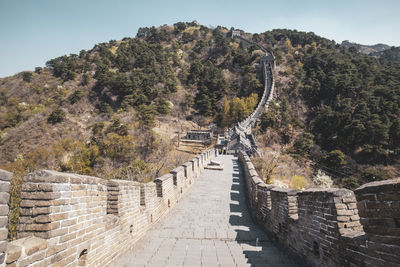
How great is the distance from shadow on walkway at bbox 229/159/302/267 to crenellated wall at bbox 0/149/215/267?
2.44 metres

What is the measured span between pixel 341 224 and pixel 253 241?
2733mm

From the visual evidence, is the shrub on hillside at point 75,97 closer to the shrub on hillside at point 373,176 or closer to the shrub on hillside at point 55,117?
the shrub on hillside at point 55,117

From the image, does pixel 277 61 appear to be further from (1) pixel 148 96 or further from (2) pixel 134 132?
(2) pixel 134 132

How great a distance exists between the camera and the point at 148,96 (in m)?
50.9

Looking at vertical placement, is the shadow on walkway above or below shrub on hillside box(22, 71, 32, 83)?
below

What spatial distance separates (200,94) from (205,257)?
184 ft

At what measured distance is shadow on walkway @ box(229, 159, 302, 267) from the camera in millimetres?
3914

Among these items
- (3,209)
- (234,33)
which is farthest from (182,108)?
(234,33)

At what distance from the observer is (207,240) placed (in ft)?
16.6

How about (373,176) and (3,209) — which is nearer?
(3,209)

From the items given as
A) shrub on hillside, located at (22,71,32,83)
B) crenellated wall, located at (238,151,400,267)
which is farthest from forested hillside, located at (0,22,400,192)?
crenellated wall, located at (238,151,400,267)

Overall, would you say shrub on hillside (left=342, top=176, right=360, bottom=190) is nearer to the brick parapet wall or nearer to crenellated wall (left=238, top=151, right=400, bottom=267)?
crenellated wall (left=238, top=151, right=400, bottom=267)

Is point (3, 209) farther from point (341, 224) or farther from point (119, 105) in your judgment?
point (119, 105)

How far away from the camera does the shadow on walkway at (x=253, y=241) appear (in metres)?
3.91
